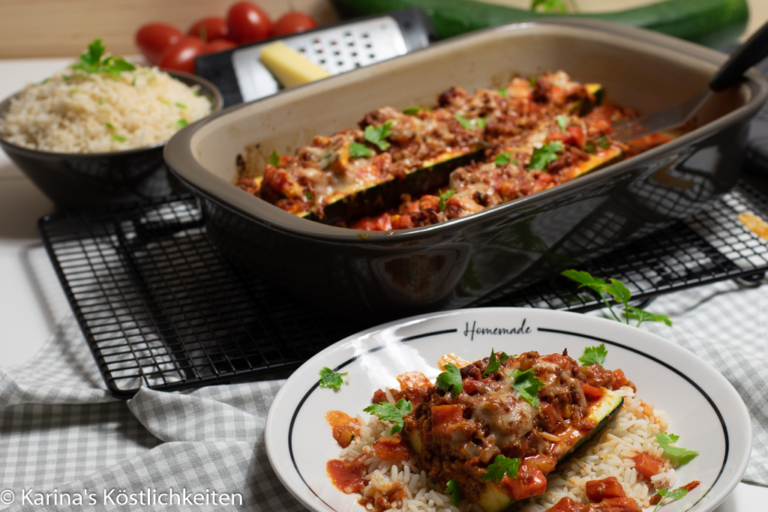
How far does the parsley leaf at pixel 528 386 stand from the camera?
1459mm

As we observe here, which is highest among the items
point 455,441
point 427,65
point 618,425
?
point 427,65

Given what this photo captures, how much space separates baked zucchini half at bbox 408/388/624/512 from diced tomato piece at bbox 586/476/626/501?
0.08m

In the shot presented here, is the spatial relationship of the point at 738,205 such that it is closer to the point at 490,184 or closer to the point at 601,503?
the point at 490,184

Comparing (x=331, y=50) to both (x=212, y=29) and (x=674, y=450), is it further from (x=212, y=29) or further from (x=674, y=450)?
(x=674, y=450)

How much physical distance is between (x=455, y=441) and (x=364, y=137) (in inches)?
58.5

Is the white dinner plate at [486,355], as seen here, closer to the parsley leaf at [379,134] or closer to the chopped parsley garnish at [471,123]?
the parsley leaf at [379,134]

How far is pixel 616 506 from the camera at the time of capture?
4.51 feet

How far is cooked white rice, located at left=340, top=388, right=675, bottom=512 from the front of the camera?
4.69 ft

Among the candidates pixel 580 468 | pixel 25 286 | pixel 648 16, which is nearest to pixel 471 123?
pixel 580 468

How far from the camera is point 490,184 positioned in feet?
7.61

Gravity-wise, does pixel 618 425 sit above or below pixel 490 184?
below

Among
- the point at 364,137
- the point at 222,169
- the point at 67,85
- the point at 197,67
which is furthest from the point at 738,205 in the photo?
the point at 67,85

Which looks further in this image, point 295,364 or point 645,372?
point 295,364

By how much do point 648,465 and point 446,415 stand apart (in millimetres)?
465
